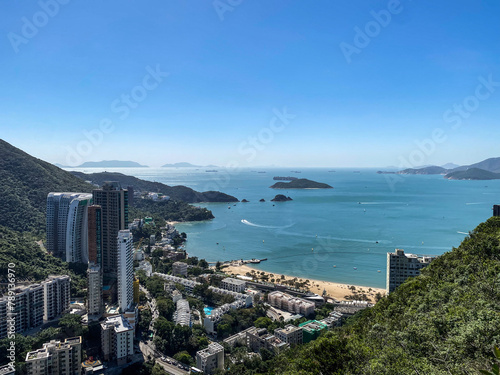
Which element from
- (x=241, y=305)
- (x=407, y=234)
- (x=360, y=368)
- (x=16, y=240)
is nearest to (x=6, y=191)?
(x=16, y=240)

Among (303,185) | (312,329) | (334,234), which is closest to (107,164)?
(303,185)

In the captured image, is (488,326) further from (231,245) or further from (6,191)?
(6,191)

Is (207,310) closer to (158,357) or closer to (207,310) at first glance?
(207,310)

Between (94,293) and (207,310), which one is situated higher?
Result: (94,293)

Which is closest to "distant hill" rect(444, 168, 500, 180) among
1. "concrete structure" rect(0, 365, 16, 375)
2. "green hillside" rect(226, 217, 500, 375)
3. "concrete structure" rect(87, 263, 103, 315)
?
"green hillside" rect(226, 217, 500, 375)

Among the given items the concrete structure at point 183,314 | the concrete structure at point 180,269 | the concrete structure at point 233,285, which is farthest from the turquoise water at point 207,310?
the concrete structure at point 180,269

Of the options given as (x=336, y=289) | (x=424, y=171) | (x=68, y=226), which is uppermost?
(x=424, y=171)
